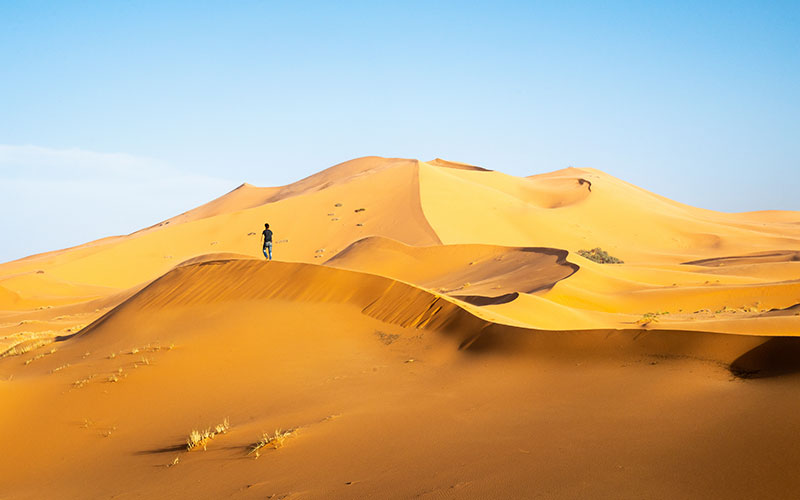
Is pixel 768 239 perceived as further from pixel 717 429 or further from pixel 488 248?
pixel 717 429

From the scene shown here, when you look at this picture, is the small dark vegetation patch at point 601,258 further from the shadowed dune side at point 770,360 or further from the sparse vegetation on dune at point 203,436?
the sparse vegetation on dune at point 203,436

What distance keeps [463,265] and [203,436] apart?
70.0 feet

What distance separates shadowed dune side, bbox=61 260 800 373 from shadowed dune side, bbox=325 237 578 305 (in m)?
7.64

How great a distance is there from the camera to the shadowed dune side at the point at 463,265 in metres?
21.9

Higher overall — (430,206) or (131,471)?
(430,206)

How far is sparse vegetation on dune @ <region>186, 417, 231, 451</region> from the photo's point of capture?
6.98m

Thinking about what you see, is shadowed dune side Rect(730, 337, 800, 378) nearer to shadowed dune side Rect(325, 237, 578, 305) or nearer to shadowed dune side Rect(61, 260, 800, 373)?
shadowed dune side Rect(61, 260, 800, 373)

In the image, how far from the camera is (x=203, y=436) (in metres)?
7.13

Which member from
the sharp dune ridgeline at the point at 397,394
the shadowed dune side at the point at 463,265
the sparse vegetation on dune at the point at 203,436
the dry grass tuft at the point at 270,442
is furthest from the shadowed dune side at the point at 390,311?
the shadowed dune side at the point at 463,265

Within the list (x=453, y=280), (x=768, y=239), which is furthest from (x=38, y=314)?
(x=768, y=239)

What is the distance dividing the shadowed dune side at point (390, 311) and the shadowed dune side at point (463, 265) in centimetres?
764

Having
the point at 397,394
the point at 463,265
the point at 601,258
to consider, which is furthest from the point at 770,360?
the point at 601,258

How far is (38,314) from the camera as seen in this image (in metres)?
29.6

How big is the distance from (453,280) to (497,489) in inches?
Result: 839
